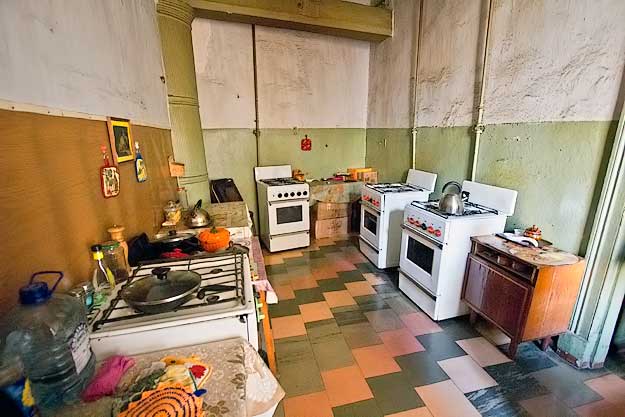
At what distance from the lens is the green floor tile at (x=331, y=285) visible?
9.67 ft

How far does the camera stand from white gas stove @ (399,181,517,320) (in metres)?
2.26

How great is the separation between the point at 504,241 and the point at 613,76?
1166 millimetres

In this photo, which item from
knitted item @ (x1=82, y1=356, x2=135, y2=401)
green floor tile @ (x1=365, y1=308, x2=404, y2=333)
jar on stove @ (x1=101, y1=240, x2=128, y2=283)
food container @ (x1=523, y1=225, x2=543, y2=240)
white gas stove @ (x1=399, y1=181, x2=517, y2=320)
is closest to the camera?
knitted item @ (x1=82, y1=356, x2=135, y2=401)

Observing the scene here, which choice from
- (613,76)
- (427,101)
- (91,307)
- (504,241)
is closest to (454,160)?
(427,101)

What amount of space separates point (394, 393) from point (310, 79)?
3.98 metres

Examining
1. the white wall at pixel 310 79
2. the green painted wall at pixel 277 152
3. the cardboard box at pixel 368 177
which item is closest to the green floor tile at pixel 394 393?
the cardboard box at pixel 368 177

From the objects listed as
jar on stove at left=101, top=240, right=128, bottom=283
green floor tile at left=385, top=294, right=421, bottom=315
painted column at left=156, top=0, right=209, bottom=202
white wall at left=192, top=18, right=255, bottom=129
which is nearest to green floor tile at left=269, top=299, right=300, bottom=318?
green floor tile at left=385, top=294, right=421, bottom=315

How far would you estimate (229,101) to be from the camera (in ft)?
13.0

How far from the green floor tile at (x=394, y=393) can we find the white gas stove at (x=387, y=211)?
1496mm

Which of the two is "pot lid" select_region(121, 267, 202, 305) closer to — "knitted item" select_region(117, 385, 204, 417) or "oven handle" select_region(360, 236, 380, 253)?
"knitted item" select_region(117, 385, 204, 417)

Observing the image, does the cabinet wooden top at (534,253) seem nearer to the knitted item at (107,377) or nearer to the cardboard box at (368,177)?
the knitted item at (107,377)

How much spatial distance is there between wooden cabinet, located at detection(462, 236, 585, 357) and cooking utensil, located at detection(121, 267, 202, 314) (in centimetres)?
194

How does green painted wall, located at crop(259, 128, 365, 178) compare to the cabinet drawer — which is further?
green painted wall, located at crop(259, 128, 365, 178)

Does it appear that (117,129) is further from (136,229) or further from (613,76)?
(613,76)
